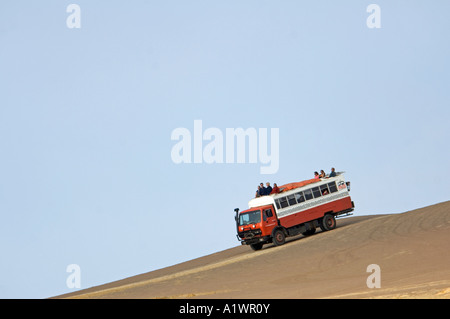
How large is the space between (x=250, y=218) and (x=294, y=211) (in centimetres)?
232

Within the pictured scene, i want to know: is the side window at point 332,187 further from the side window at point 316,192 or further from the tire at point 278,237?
the tire at point 278,237

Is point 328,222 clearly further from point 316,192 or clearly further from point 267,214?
point 267,214

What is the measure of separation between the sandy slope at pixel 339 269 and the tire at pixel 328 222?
750 mm

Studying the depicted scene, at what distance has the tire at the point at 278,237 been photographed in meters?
32.6

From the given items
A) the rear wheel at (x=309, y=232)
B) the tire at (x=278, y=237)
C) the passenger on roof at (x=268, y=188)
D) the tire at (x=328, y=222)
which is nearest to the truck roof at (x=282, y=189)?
the passenger on roof at (x=268, y=188)

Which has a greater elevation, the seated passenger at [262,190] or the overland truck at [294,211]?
the seated passenger at [262,190]

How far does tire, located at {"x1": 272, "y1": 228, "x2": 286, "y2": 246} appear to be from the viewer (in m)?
32.6

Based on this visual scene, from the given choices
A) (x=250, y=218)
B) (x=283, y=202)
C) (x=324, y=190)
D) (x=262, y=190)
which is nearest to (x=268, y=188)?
(x=262, y=190)

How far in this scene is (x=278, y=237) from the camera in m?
32.8

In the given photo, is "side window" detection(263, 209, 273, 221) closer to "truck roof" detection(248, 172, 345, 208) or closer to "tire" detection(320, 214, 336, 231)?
"truck roof" detection(248, 172, 345, 208)

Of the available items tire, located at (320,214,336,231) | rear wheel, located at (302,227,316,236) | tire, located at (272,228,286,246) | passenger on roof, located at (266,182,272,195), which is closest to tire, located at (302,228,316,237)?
rear wheel, located at (302,227,316,236)

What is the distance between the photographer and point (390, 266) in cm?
2241
